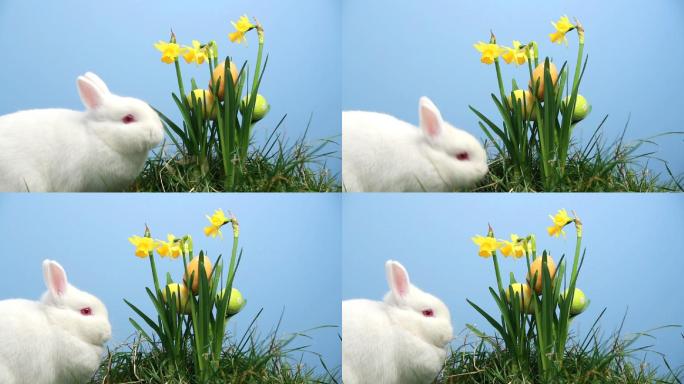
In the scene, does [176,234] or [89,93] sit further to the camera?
[176,234]

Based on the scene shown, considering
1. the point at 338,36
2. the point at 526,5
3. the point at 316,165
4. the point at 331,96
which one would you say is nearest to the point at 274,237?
the point at 316,165

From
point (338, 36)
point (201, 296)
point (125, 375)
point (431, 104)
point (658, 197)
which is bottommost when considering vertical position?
point (125, 375)

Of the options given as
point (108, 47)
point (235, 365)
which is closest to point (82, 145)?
point (108, 47)

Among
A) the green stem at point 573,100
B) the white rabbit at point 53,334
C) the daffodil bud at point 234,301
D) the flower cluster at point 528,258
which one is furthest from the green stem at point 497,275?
the white rabbit at point 53,334

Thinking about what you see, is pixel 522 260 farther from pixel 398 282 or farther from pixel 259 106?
pixel 259 106

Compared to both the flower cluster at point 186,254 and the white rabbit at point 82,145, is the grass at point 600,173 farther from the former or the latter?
the white rabbit at point 82,145

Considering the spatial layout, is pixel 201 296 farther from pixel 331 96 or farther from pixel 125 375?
pixel 331 96

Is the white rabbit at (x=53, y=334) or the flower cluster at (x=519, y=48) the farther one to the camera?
the flower cluster at (x=519, y=48)
